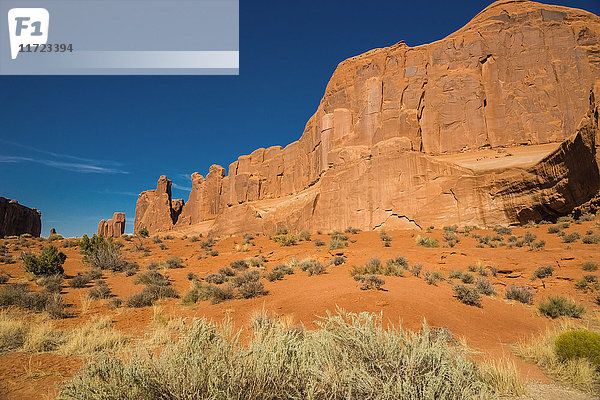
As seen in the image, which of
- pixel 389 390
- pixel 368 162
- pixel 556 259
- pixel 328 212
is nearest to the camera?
pixel 389 390

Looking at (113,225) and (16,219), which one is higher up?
(16,219)

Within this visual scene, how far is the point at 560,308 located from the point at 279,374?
8.35m

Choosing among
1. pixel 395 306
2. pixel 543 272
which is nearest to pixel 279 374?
pixel 395 306

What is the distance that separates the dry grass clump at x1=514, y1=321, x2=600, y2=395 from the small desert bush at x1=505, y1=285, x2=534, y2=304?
4.02 metres

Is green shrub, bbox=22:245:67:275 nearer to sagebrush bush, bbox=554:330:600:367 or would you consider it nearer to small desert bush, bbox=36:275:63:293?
small desert bush, bbox=36:275:63:293

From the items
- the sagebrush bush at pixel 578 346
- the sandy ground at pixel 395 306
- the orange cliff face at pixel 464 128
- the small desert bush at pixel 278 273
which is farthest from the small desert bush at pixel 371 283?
the orange cliff face at pixel 464 128

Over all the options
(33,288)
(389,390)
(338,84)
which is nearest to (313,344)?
(389,390)

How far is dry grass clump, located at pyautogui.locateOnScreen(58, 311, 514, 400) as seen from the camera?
7.63 ft

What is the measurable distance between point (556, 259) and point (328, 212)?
22046mm

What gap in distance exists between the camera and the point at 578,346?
166 inches

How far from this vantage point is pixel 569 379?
3.90m

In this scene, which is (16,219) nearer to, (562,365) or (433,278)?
(433,278)

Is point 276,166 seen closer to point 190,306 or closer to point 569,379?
point 190,306

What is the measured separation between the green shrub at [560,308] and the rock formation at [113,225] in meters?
91.1
